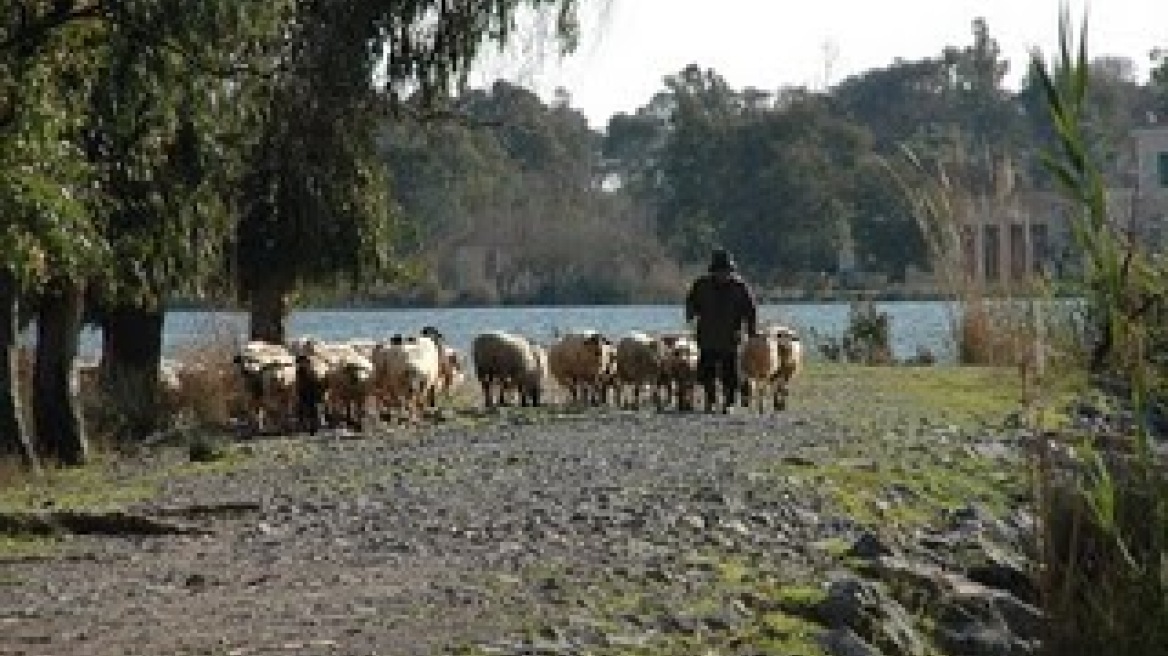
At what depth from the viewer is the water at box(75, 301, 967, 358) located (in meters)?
31.1

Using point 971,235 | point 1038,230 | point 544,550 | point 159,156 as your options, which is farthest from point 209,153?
point 1038,230

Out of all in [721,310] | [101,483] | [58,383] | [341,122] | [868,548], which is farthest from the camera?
[721,310]

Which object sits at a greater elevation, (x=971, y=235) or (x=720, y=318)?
(x=971, y=235)

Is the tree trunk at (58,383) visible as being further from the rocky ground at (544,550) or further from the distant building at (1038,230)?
the distant building at (1038,230)

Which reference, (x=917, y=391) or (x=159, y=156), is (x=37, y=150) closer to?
(x=159, y=156)

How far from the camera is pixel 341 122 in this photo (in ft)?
75.8

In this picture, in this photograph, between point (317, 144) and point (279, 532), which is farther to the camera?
point (317, 144)

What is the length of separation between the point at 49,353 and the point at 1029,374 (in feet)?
47.0

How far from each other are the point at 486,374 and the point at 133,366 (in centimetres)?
498

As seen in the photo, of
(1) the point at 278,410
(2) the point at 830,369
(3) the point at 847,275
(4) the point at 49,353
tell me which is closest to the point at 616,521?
(4) the point at 49,353

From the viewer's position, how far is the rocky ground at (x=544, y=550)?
10.3 metres

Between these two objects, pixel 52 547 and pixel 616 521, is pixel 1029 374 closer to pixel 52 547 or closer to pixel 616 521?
pixel 616 521

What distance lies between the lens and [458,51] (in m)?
23.5

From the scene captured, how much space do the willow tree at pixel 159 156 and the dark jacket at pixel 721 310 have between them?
5.31m
